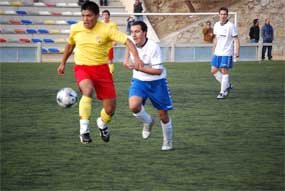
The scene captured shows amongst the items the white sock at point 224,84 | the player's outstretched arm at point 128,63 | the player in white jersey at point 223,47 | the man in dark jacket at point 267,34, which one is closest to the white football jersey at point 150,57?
the player's outstretched arm at point 128,63

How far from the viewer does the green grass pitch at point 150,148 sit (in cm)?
1022

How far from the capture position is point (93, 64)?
12.8 meters

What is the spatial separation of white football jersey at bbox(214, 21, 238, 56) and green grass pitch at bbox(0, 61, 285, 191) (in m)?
1.02

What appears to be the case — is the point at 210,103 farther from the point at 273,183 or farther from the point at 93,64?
the point at 273,183

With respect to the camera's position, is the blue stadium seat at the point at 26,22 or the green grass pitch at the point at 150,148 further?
the blue stadium seat at the point at 26,22

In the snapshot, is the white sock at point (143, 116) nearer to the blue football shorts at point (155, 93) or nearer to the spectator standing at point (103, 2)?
the blue football shorts at point (155, 93)

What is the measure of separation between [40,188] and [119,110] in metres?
8.33

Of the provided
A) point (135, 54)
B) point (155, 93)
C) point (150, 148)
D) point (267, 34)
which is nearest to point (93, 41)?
point (135, 54)

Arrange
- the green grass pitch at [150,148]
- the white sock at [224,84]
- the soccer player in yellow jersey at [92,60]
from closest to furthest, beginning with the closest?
the green grass pitch at [150,148] < the soccer player in yellow jersey at [92,60] < the white sock at [224,84]

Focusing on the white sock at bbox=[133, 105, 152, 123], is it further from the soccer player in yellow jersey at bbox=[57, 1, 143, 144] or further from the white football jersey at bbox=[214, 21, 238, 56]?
the white football jersey at bbox=[214, 21, 238, 56]

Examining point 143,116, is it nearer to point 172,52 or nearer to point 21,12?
point 172,52

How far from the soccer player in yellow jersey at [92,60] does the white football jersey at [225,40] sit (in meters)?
8.81

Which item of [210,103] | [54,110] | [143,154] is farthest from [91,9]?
[210,103]

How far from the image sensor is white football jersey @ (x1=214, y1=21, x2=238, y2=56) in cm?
2148
